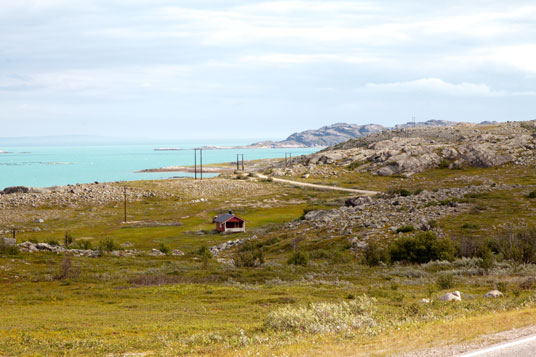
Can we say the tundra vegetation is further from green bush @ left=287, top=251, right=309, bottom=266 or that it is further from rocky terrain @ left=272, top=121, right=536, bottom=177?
rocky terrain @ left=272, top=121, right=536, bottom=177

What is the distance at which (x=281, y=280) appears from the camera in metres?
38.9

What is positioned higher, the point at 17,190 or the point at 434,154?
the point at 434,154

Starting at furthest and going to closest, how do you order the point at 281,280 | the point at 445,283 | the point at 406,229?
the point at 406,229
the point at 281,280
the point at 445,283

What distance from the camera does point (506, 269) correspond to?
36.9 meters

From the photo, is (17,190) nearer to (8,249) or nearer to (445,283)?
(8,249)

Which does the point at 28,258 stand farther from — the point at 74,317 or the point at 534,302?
the point at 534,302

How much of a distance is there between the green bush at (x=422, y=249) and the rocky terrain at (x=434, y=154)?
99.1m

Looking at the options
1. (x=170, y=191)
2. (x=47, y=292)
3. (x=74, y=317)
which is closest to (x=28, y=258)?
(x=47, y=292)

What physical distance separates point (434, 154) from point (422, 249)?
11669 cm

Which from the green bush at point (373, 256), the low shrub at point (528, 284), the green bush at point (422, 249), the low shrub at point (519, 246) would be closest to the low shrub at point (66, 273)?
the green bush at point (373, 256)

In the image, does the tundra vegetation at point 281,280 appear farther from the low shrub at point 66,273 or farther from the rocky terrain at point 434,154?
the rocky terrain at point 434,154

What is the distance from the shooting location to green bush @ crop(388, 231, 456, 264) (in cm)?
4394

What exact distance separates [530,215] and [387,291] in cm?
3419

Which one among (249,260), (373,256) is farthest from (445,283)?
(249,260)
